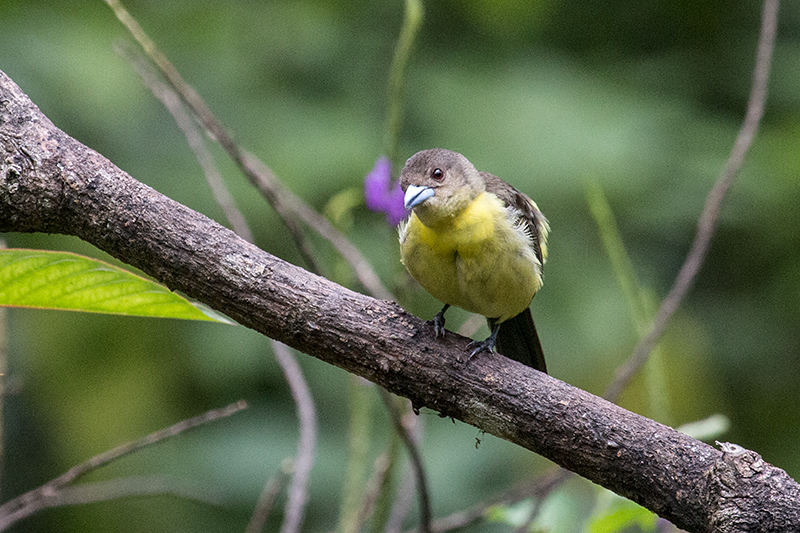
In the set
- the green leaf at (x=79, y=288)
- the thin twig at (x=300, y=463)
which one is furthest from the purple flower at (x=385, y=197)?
the green leaf at (x=79, y=288)

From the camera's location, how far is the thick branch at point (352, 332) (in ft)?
6.07

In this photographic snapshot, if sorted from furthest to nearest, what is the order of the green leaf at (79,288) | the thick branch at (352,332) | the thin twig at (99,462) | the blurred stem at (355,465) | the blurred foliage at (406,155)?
the blurred foliage at (406,155) → the blurred stem at (355,465) → the thin twig at (99,462) → the thick branch at (352,332) → the green leaf at (79,288)

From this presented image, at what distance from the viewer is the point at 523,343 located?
2.84 metres

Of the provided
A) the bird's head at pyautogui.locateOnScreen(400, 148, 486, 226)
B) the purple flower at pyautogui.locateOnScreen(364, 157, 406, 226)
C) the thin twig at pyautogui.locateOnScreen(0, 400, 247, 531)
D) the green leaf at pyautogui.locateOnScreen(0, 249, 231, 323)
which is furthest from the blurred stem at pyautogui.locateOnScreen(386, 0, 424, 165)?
the green leaf at pyautogui.locateOnScreen(0, 249, 231, 323)

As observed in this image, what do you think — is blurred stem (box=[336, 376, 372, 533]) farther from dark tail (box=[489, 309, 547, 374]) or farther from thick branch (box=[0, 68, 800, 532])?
thick branch (box=[0, 68, 800, 532])

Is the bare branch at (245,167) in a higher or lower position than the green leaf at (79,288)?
higher

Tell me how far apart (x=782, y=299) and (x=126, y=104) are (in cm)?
409

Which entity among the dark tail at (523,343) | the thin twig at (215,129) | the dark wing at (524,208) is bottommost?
the thin twig at (215,129)

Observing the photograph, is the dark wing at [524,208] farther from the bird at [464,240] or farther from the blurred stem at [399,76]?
the blurred stem at [399,76]

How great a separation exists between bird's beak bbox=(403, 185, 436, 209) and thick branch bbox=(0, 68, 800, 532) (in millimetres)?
453

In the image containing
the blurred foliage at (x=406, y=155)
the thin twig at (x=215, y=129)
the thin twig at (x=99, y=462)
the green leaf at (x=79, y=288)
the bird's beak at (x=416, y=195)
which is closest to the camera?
the green leaf at (x=79, y=288)

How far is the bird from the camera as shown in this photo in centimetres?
249

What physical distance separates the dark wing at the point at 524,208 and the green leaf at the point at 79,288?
121 centimetres

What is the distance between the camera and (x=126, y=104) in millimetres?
4676
